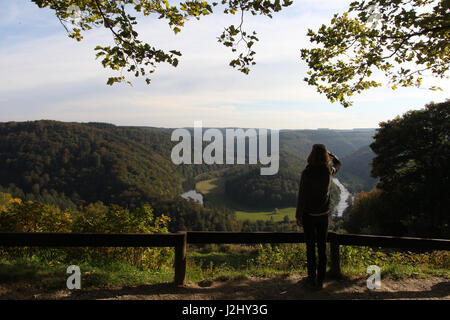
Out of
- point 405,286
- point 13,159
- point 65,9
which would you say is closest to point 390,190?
point 405,286

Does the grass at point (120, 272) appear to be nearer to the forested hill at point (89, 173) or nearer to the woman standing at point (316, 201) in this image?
the woman standing at point (316, 201)

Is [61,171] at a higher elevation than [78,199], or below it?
higher

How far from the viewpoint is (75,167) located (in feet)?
376

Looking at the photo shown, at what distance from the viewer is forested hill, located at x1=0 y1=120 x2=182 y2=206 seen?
10006 cm

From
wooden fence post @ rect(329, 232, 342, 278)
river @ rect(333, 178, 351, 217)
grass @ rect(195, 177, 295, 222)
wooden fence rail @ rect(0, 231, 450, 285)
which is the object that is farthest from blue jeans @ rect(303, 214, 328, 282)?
river @ rect(333, 178, 351, 217)

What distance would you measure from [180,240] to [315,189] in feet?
6.98

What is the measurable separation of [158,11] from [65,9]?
179 cm

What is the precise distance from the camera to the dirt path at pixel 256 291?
142 inches

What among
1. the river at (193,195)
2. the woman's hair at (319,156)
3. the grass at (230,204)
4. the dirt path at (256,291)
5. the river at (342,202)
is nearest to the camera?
the dirt path at (256,291)

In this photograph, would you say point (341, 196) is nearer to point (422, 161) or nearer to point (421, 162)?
point (421, 162)

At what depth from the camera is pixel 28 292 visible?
3.61 meters

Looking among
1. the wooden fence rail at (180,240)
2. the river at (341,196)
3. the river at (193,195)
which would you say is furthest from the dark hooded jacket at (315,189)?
the river at (193,195)

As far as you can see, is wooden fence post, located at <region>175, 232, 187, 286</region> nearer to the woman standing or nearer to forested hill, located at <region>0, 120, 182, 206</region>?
the woman standing
